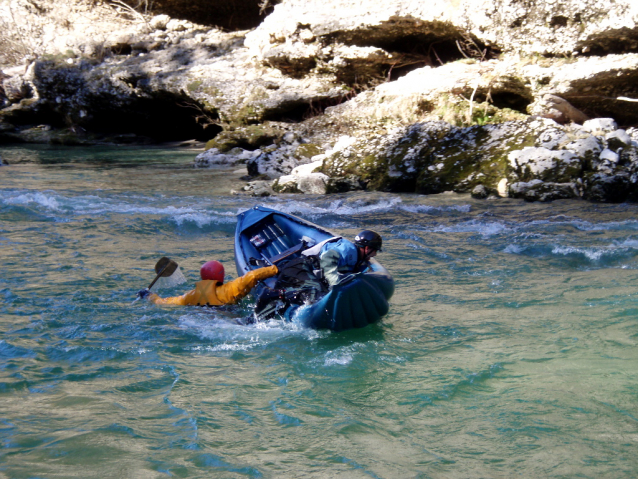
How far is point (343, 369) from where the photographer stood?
11.9ft

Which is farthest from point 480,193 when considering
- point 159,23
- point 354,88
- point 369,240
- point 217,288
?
point 159,23

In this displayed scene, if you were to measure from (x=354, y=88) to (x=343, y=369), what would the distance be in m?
12.6

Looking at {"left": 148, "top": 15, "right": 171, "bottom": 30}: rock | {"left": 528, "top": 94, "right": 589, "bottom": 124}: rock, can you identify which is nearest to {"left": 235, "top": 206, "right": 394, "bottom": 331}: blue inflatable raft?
{"left": 528, "top": 94, "right": 589, "bottom": 124}: rock

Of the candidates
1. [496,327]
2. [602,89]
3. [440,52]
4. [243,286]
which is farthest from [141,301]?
[440,52]

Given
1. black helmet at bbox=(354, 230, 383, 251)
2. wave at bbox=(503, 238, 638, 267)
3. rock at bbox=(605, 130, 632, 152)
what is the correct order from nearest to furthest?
black helmet at bbox=(354, 230, 383, 251), wave at bbox=(503, 238, 638, 267), rock at bbox=(605, 130, 632, 152)

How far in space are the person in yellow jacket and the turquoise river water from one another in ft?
0.35

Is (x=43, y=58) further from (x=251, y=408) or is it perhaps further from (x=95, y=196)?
(x=251, y=408)

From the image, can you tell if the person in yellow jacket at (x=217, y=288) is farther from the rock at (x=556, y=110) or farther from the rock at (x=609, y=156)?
the rock at (x=556, y=110)

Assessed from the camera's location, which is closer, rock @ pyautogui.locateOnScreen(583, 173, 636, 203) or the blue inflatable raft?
the blue inflatable raft

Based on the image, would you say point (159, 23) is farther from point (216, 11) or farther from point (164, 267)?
point (164, 267)

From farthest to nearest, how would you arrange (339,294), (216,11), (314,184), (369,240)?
(216,11)
(314,184)
(369,240)
(339,294)

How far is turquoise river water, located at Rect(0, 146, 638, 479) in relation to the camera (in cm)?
271

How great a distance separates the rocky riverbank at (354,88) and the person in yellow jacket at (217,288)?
5.39 meters

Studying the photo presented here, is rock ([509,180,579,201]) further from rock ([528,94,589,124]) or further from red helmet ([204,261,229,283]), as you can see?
red helmet ([204,261,229,283])
